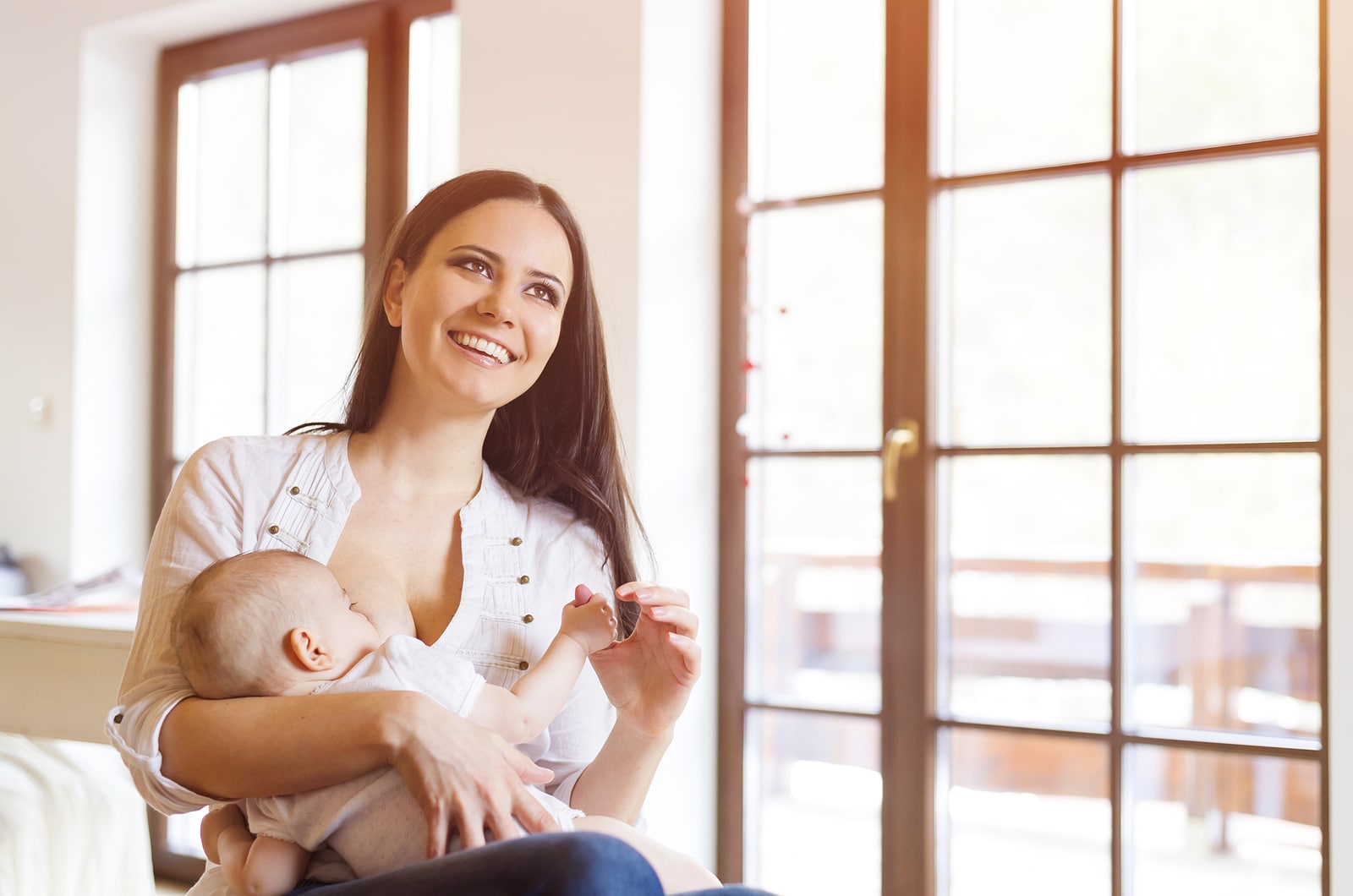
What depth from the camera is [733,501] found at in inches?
104

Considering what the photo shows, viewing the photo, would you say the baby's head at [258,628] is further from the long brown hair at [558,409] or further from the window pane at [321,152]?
the window pane at [321,152]

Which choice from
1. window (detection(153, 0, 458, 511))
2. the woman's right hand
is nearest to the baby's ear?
the woman's right hand

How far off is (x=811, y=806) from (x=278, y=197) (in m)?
2.20

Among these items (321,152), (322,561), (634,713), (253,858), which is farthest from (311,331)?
(253,858)

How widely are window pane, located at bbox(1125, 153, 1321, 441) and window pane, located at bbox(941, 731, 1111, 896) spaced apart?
0.72 m

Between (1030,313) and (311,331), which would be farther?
(311,331)

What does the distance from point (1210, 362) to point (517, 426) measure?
1.36 metres

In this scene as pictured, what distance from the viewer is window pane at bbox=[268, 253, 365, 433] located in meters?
3.26

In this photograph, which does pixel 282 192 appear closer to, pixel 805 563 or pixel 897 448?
pixel 805 563

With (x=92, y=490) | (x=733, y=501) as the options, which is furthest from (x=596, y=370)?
(x=92, y=490)

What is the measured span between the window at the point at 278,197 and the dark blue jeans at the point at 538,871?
2.06m

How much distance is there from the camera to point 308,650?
4.15ft

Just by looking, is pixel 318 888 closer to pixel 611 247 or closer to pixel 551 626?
pixel 551 626

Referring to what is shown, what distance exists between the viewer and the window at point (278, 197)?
3127mm
